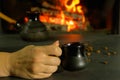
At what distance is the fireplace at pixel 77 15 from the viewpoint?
93.6 inches

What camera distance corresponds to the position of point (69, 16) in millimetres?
2436

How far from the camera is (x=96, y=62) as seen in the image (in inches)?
53.6

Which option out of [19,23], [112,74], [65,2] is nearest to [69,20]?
[65,2]

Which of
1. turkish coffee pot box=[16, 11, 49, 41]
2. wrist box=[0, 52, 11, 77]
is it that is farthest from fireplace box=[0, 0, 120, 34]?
wrist box=[0, 52, 11, 77]

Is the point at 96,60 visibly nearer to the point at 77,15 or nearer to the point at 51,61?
the point at 51,61

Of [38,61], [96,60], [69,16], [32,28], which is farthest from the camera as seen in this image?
[69,16]

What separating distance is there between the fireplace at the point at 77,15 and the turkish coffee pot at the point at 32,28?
0.62 m

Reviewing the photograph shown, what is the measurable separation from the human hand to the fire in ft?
4.35

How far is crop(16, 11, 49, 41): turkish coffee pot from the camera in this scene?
5.72ft

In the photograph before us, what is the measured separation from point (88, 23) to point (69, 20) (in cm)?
17

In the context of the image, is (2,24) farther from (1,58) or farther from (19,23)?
(1,58)

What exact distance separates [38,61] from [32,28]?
0.69 metres

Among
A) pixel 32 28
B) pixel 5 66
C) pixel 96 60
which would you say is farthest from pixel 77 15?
pixel 5 66

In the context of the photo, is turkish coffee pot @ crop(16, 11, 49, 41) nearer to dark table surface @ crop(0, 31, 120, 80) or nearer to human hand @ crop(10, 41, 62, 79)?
dark table surface @ crop(0, 31, 120, 80)
